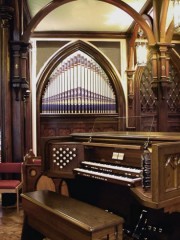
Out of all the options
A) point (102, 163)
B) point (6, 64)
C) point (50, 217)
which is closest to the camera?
point (50, 217)

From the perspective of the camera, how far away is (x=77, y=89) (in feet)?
24.6

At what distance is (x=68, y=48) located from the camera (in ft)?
25.0

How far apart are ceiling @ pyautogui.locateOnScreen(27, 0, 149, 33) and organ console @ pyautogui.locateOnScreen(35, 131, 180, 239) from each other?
3.49 metres

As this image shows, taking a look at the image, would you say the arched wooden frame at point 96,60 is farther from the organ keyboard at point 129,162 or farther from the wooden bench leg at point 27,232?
the wooden bench leg at point 27,232

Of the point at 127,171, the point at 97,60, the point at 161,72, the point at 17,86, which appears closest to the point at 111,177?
the point at 127,171

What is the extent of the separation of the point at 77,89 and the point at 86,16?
1745mm

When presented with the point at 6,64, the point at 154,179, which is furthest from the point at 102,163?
the point at 6,64

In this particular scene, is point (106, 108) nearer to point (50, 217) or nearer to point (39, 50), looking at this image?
point (39, 50)

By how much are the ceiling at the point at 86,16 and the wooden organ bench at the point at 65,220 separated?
428 centimetres

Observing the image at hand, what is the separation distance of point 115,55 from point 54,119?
2.32 metres

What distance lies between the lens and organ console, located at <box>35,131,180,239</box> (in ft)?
7.30

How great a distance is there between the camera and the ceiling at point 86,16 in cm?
610

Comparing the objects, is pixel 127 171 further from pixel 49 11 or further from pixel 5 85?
pixel 49 11

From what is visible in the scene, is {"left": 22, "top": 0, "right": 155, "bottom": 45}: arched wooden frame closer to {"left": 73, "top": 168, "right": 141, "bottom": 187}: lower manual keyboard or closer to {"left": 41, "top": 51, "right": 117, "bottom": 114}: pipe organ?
{"left": 41, "top": 51, "right": 117, "bottom": 114}: pipe organ
